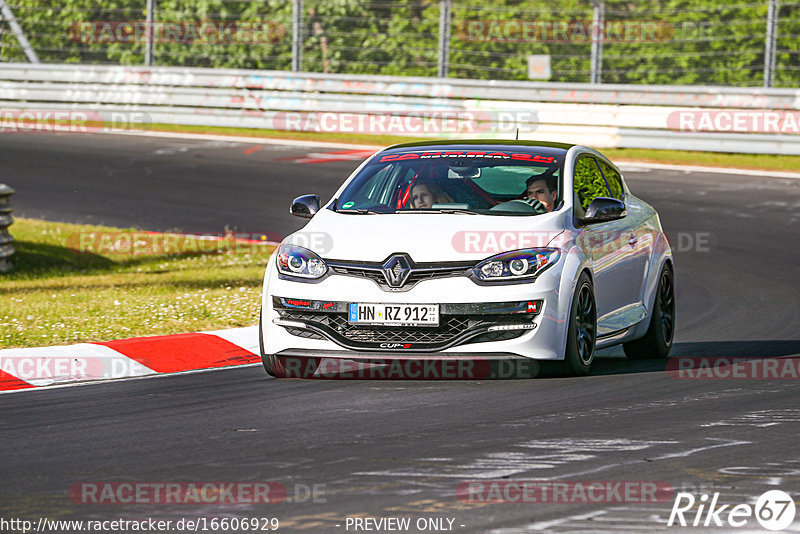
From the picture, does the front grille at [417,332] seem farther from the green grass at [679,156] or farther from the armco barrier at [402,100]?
the green grass at [679,156]

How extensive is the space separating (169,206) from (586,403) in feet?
40.4

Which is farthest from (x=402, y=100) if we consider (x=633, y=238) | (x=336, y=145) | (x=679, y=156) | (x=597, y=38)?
(x=633, y=238)

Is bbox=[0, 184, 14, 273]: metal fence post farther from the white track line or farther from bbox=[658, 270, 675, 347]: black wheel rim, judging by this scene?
the white track line

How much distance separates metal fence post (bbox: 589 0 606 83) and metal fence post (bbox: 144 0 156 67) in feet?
28.3

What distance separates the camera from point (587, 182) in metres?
10.4

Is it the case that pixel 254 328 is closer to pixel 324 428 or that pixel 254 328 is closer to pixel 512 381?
pixel 512 381

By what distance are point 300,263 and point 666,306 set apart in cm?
333

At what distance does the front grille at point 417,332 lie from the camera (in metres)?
8.76

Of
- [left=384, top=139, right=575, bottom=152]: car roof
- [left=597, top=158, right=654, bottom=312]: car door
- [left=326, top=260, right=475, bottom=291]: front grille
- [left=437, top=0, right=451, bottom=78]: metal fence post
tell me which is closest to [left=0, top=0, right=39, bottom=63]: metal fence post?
[left=437, top=0, right=451, bottom=78]: metal fence post

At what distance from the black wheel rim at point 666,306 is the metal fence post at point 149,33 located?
1903 centimetres

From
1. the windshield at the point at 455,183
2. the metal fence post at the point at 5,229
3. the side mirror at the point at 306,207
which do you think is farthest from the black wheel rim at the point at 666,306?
the metal fence post at the point at 5,229

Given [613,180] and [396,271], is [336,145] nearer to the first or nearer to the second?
[613,180]

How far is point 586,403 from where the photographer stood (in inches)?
330

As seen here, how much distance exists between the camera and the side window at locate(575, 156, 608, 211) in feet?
33.2
